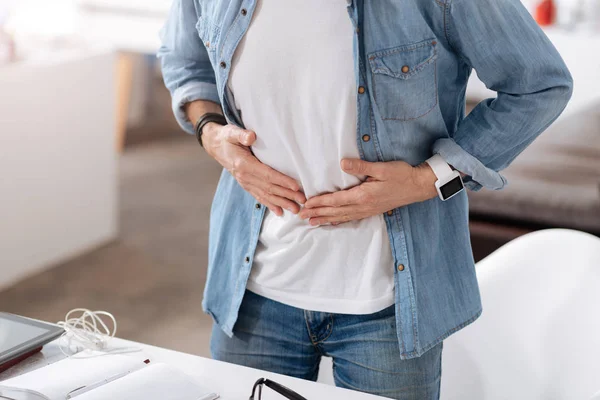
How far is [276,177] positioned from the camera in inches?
50.9

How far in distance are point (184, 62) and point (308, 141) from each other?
1.20 ft

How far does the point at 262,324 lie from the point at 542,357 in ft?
2.07

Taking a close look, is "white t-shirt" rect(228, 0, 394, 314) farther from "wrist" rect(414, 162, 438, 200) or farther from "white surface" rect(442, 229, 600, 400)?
"white surface" rect(442, 229, 600, 400)

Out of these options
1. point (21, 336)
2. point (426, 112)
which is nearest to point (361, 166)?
point (426, 112)

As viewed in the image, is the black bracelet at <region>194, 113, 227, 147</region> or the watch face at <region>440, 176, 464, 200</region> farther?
the black bracelet at <region>194, 113, 227, 147</region>

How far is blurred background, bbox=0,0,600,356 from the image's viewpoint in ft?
9.38

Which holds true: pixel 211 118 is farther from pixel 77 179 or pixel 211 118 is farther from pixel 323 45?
pixel 77 179

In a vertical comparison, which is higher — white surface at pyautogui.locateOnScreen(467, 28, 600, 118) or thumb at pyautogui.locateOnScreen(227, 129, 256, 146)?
thumb at pyautogui.locateOnScreen(227, 129, 256, 146)

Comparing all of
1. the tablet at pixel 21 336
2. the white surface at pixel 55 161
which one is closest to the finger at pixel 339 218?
the tablet at pixel 21 336

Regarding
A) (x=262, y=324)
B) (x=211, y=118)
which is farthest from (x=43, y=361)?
(x=211, y=118)

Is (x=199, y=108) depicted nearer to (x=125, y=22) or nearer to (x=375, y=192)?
(x=375, y=192)

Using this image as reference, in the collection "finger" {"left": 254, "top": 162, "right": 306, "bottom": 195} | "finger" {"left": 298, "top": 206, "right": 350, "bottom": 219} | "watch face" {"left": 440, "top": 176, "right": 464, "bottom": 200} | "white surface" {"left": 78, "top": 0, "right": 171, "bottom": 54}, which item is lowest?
"watch face" {"left": 440, "top": 176, "right": 464, "bottom": 200}

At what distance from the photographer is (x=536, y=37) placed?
1163 mm

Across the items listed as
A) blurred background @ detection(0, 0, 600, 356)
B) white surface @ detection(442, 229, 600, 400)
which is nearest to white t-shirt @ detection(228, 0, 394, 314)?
white surface @ detection(442, 229, 600, 400)
